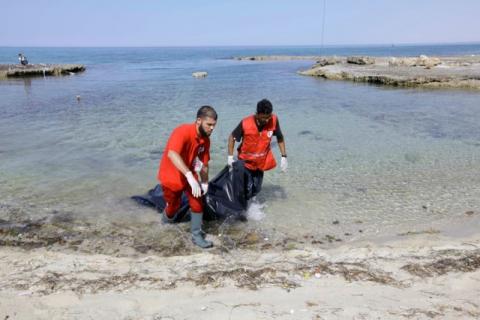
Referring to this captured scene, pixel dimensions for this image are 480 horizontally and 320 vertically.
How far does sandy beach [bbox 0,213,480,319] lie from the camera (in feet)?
10.9

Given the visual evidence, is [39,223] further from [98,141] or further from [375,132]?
[375,132]

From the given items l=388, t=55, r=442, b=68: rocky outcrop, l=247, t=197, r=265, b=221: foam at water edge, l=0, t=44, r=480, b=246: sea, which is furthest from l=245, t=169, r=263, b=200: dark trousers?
l=388, t=55, r=442, b=68: rocky outcrop

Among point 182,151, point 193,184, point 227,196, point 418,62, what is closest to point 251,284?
point 193,184

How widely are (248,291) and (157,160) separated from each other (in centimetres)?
580

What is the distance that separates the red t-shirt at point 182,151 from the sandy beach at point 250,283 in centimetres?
94

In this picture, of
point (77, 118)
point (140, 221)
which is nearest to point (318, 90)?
point (77, 118)

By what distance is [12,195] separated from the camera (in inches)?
262

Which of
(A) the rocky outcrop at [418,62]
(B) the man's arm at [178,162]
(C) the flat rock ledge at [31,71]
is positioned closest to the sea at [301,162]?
(B) the man's arm at [178,162]

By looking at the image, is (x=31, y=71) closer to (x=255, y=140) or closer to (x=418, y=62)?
(x=418, y=62)

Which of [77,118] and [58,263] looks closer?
[58,263]

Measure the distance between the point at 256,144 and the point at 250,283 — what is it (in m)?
2.17

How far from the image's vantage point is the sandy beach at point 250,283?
3.31 m

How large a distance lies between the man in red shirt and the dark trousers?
107 centimetres

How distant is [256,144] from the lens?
5.36 metres
